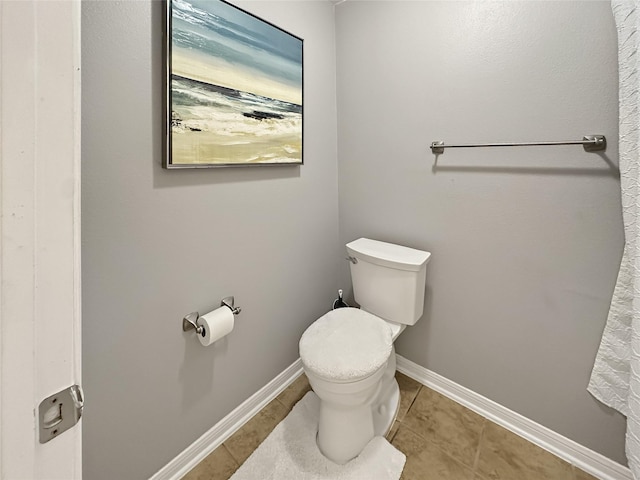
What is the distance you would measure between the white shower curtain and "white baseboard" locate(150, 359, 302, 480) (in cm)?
141

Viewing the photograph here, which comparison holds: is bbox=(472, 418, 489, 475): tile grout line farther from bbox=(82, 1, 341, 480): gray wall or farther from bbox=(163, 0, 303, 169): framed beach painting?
bbox=(163, 0, 303, 169): framed beach painting

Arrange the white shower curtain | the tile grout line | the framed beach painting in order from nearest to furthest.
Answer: the white shower curtain
the framed beach painting
the tile grout line

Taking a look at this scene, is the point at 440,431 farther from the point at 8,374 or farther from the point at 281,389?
the point at 8,374

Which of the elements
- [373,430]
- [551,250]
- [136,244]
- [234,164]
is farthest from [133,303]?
[551,250]

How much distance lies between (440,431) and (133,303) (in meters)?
1.45

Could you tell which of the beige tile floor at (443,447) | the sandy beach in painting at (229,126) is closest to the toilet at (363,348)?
the beige tile floor at (443,447)

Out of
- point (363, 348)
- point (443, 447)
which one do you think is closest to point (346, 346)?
point (363, 348)

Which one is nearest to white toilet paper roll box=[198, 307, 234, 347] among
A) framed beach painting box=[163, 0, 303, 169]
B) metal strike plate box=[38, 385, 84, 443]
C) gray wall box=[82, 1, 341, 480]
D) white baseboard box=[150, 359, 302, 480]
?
gray wall box=[82, 1, 341, 480]

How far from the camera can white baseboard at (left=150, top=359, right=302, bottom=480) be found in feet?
4.01

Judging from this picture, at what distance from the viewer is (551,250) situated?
1.25 metres

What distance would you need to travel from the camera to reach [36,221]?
0.40 metres

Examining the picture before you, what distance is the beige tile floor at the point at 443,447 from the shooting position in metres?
1.24

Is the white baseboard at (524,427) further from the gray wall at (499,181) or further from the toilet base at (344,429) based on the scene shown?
the toilet base at (344,429)

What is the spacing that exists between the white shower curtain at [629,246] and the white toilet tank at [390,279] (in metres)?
0.70
